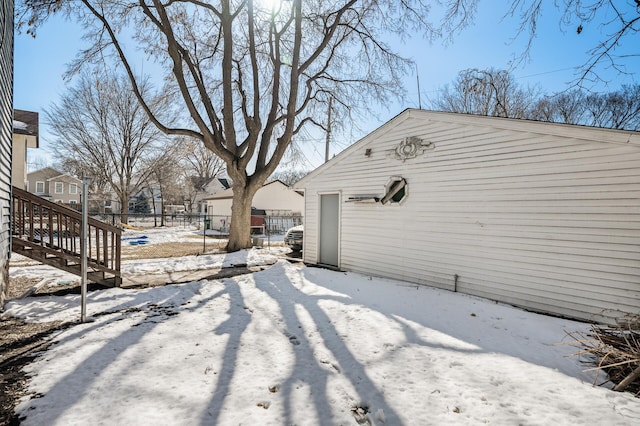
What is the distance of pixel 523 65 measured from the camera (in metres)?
4.05

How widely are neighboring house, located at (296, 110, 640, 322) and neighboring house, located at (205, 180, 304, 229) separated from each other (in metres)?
17.7

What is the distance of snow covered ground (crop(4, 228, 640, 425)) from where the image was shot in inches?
88.3

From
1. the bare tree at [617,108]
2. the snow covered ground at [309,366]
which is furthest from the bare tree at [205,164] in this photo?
the bare tree at [617,108]

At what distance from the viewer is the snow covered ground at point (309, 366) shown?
2242 millimetres

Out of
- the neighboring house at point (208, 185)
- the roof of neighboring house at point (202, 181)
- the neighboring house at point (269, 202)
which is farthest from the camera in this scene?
the roof of neighboring house at point (202, 181)

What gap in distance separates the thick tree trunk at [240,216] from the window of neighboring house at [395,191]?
229 inches

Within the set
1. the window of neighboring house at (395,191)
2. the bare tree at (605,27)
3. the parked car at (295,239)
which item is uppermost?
the bare tree at (605,27)

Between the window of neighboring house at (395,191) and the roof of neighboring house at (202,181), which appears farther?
the roof of neighboring house at (202,181)

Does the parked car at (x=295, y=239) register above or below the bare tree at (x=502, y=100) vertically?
below

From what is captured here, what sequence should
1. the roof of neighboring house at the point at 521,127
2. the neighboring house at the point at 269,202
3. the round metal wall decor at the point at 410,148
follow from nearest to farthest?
the roof of neighboring house at the point at 521,127 → the round metal wall decor at the point at 410,148 → the neighboring house at the point at 269,202

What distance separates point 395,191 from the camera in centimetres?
698

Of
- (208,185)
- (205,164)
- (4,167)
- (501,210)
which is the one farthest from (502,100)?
(205,164)

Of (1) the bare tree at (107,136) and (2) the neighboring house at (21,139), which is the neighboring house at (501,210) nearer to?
(2) the neighboring house at (21,139)

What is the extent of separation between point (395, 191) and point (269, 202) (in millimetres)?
20475
